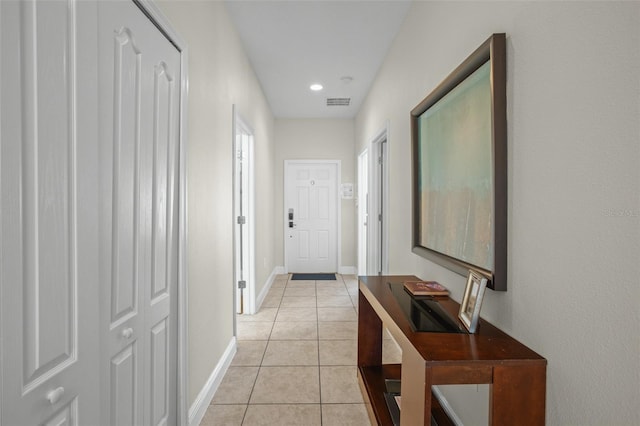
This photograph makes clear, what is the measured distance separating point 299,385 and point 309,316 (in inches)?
52.9

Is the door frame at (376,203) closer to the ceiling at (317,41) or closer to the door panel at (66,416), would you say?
the ceiling at (317,41)

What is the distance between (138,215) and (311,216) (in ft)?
14.7

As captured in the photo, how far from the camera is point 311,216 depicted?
18.8ft

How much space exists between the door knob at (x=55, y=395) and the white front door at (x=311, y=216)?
4.80 metres

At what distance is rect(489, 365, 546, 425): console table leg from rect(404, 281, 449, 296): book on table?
71 centimetres

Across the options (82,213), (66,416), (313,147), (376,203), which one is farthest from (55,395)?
(313,147)

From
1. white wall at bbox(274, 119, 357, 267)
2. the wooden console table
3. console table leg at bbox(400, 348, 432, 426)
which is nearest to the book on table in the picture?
the wooden console table

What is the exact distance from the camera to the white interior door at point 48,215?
0.73m

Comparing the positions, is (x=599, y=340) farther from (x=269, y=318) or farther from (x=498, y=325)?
(x=269, y=318)

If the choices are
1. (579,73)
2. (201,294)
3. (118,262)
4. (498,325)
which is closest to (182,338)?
(201,294)

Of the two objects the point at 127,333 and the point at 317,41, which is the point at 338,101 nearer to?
the point at 317,41

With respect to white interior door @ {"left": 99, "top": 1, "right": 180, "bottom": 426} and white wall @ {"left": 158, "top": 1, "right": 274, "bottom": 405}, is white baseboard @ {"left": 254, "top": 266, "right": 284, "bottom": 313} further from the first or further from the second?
white interior door @ {"left": 99, "top": 1, "right": 180, "bottom": 426}

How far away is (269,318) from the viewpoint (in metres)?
3.54

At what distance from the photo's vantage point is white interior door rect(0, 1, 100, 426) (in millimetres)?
729
